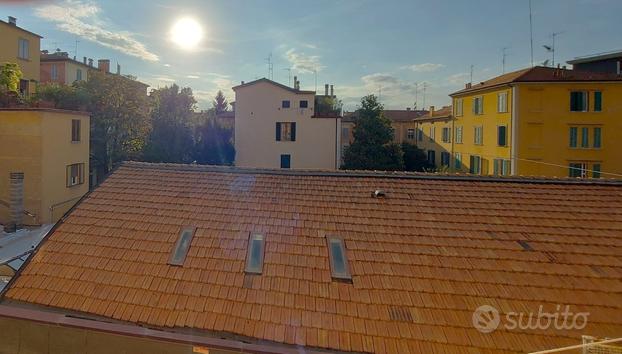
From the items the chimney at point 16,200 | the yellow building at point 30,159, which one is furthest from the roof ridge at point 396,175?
the yellow building at point 30,159

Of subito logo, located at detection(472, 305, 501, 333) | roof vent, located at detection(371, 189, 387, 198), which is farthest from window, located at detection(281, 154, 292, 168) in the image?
subito logo, located at detection(472, 305, 501, 333)

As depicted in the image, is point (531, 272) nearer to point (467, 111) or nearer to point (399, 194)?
point (399, 194)

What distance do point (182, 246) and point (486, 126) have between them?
2990 centimetres

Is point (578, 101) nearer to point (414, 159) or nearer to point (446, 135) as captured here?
point (446, 135)

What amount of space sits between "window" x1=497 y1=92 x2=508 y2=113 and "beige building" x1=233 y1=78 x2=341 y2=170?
1268 cm

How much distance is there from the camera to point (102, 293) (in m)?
6.98

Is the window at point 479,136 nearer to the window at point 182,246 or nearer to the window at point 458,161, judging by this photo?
the window at point 458,161

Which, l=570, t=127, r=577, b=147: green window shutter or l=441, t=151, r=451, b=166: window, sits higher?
l=570, t=127, r=577, b=147: green window shutter

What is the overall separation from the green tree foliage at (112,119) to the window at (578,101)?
31.8 m

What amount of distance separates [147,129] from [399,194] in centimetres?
2432

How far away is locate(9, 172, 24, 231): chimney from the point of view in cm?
1634

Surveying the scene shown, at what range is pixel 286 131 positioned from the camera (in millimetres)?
30703

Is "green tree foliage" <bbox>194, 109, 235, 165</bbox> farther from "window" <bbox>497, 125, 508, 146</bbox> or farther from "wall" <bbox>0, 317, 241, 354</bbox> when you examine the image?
"wall" <bbox>0, 317, 241, 354</bbox>

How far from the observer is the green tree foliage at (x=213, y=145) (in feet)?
102
